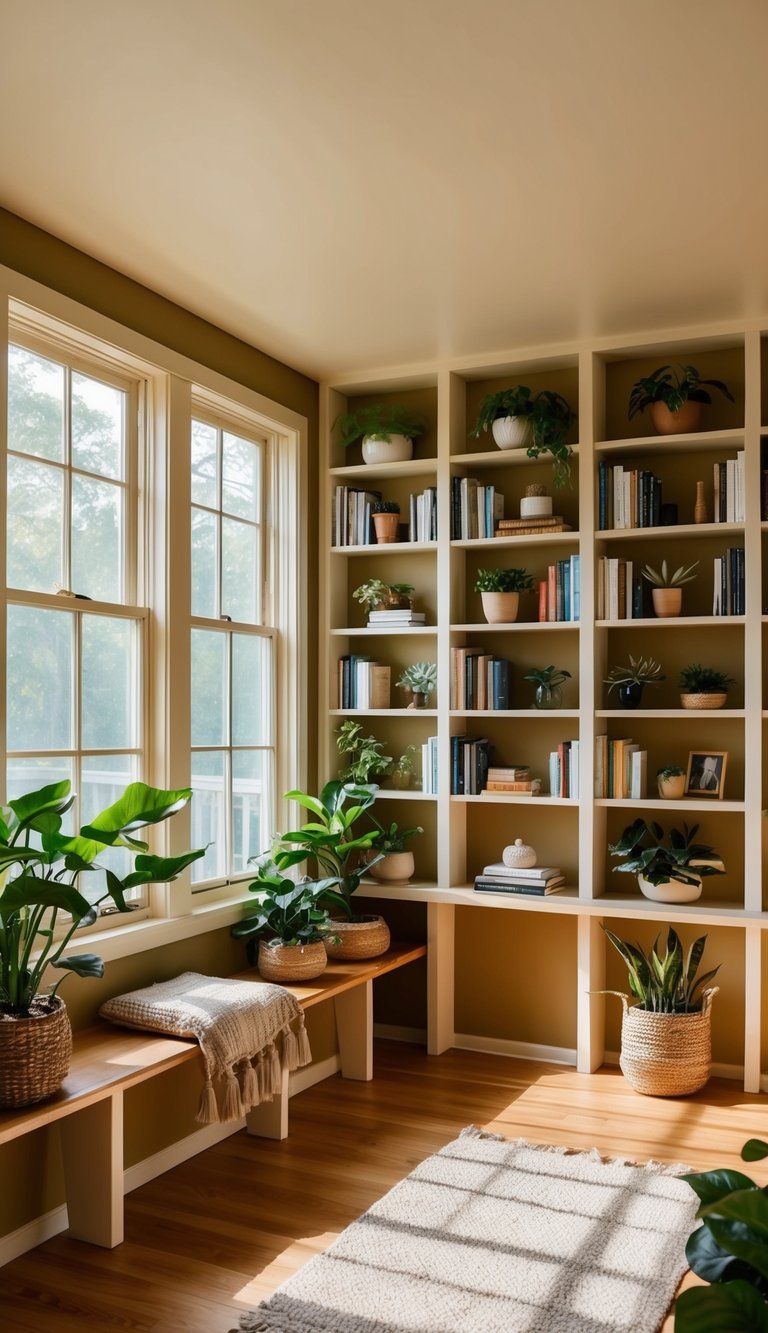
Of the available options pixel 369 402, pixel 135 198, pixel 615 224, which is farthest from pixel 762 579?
pixel 135 198

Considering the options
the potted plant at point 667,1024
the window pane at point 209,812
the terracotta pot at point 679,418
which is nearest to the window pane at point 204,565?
the window pane at point 209,812

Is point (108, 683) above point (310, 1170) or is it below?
above

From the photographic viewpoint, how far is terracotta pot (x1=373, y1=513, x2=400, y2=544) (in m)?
4.86

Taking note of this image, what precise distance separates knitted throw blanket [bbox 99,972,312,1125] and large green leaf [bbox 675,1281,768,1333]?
2076mm

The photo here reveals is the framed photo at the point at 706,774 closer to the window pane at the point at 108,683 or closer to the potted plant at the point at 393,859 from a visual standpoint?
the potted plant at the point at 393,859

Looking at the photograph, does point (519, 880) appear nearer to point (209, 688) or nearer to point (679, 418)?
point (209, 688)

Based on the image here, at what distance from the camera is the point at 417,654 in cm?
502

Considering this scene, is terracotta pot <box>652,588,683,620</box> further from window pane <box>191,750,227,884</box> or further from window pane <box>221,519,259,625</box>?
window pane <box>191,750,227,884</box>

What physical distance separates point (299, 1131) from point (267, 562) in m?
2.26

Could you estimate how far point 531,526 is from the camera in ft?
15.0

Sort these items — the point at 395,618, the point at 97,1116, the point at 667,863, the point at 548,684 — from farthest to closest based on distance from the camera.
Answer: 1. the point at 395,618
2. the point at 548,684
3. the point at 667,863
4. the point at 97,1116

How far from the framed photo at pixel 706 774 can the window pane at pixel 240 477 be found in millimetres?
2062

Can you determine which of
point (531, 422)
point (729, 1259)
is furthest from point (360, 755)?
point (729, 1259)

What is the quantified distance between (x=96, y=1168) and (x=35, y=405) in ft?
7.32
